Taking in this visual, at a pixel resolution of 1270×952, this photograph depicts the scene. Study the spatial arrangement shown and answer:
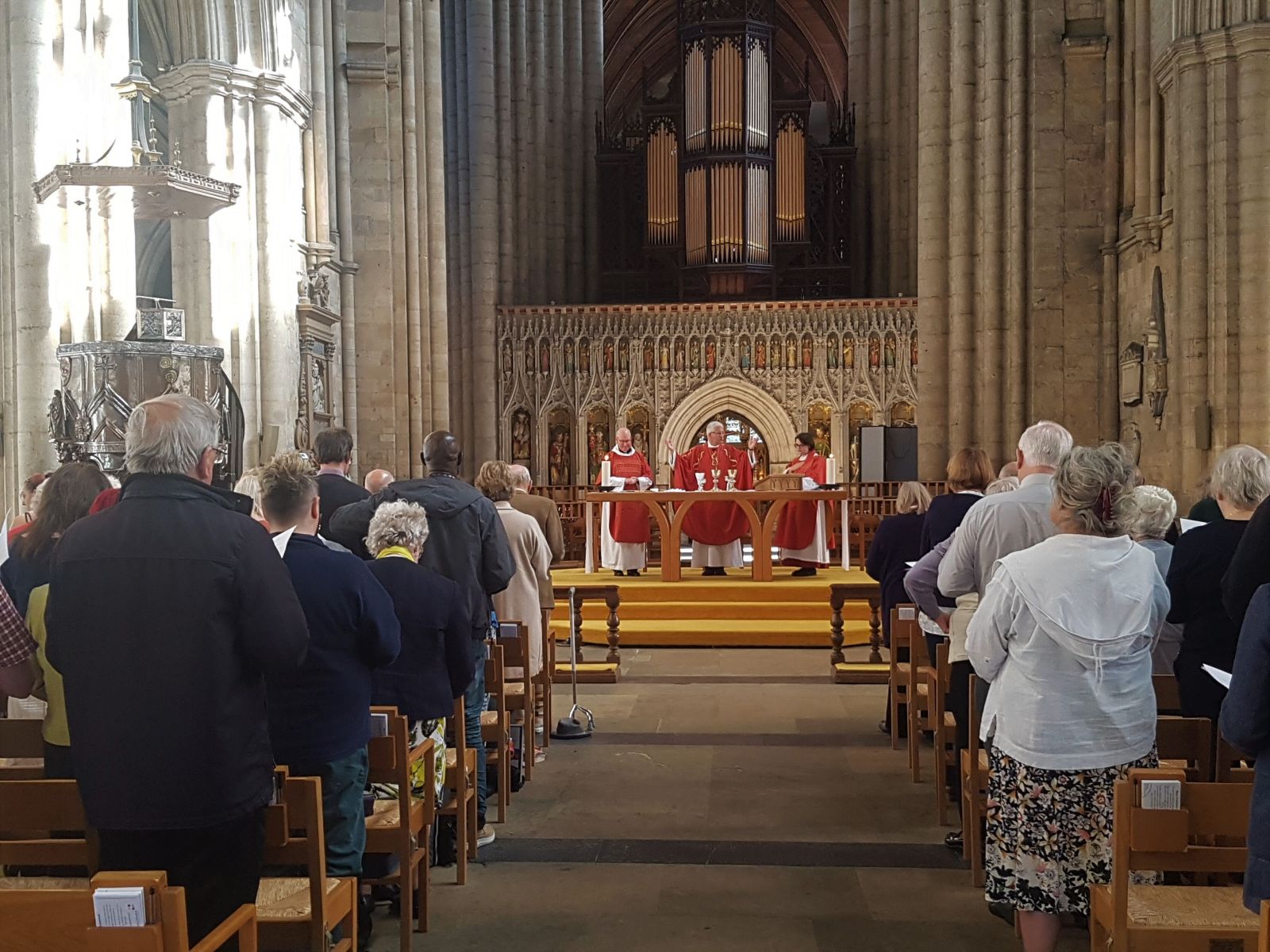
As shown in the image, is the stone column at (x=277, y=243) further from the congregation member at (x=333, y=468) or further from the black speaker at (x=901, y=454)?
the black speaker at (x=901, y=454)

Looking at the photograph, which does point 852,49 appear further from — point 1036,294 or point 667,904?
point 667,904

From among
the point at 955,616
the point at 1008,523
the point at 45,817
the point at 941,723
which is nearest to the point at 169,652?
the point at 45,817

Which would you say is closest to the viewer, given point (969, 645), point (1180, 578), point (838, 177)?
point (969, 645)

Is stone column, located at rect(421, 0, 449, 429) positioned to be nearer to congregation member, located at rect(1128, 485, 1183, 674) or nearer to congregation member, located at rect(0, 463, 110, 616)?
congregation member, located at rect(1128, 485, 1183, 674)

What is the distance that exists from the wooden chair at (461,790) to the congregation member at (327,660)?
0.92 m

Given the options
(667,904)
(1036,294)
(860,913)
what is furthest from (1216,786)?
(1036,294)

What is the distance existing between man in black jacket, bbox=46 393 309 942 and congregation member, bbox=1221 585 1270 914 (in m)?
1.91

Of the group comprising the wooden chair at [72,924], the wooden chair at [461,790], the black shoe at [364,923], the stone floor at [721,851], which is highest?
the wooden chair at [72,924]

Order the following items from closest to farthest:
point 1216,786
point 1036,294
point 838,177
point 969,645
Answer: point 1216,786 < point 969,645 < point 1036,294 < point 838,177

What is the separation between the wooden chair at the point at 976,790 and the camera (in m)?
4.63

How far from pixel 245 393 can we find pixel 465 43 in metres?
11.6

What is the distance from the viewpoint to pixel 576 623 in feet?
30.2

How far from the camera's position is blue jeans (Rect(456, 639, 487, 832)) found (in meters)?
5.38

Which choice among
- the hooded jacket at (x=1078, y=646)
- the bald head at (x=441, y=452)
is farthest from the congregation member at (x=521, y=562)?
the hooded jacket at (x=1078, y=646)
